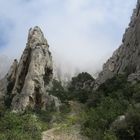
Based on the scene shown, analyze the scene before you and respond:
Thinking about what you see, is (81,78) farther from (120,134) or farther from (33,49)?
(120,134)

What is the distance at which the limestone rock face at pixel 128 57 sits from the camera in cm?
6253

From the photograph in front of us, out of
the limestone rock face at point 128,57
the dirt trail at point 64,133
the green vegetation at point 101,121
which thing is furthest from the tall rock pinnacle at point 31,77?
the dirt trail at point 64,133

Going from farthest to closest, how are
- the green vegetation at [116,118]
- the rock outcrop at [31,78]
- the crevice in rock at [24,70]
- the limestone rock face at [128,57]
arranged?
the crevice in rock at [24,70] < the rock outcrop at [31,78] < the limestone rock face at [128,57] < the green vegetation at [116,118]

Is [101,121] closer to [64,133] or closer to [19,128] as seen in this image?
[64,133]

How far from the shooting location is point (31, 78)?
6581cm

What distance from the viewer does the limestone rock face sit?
205 feet

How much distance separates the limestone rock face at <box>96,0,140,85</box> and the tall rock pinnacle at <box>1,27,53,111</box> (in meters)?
8.64

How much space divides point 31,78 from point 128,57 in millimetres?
13886

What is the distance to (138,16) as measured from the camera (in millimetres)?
68938

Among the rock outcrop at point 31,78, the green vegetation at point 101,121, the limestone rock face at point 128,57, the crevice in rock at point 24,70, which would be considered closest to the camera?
the green vegetation at point 101,121

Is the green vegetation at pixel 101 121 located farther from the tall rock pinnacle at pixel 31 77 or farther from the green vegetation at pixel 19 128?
the tall rock pinnacle at pixel 31 77

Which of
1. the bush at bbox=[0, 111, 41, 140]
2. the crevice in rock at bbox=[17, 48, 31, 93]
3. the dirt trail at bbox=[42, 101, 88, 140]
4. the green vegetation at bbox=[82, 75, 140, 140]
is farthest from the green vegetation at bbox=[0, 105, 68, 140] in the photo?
the crevice in rock at bbox=[17, 48, 31, 93]

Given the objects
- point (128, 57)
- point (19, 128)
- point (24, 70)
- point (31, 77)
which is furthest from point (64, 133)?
point (24, 70)

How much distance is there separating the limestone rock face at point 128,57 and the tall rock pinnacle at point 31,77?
8637 millimetres
